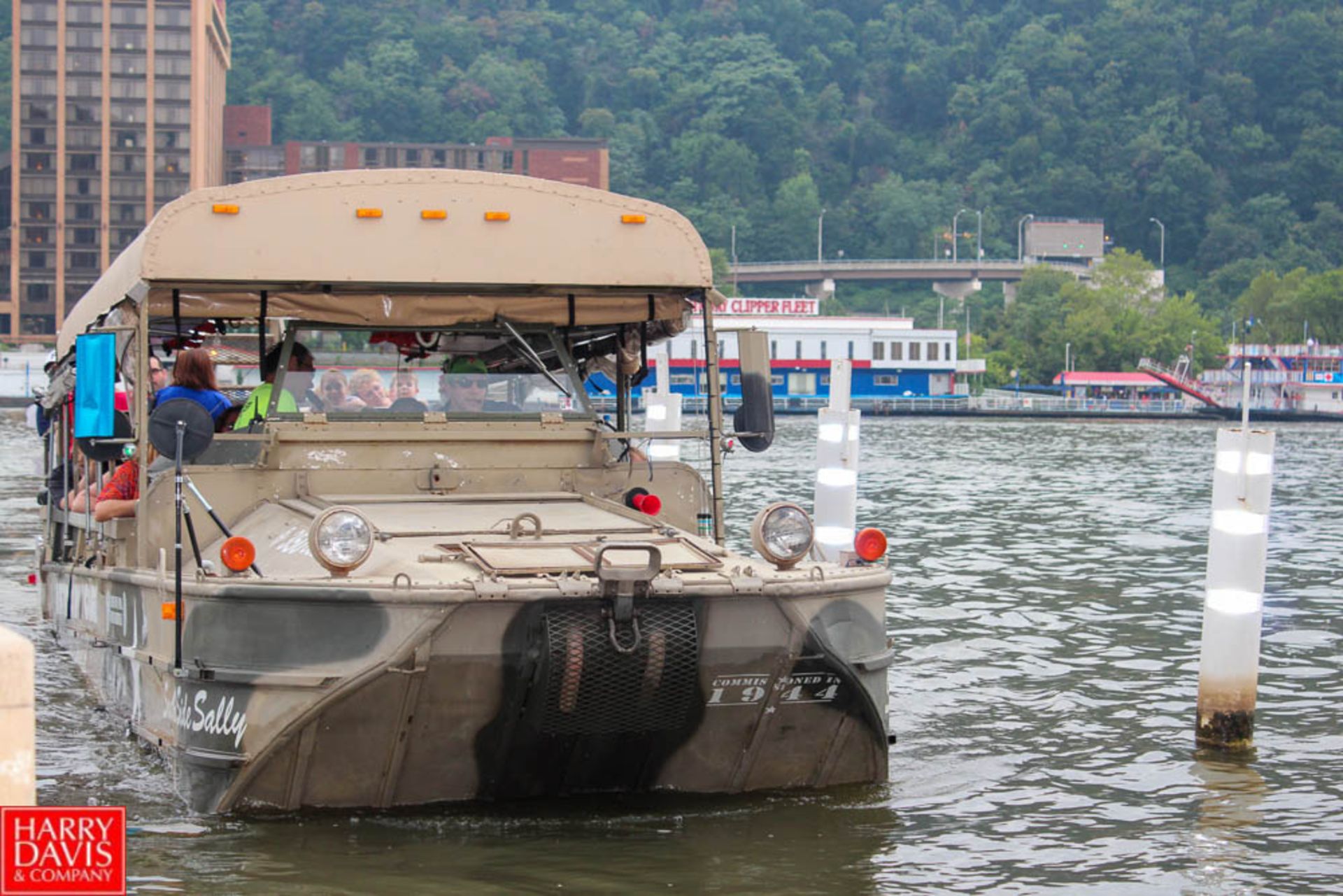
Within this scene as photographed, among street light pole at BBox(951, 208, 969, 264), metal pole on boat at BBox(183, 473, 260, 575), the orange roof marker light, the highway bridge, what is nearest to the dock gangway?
the highway bridge

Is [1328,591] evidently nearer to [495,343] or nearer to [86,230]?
[495,343]

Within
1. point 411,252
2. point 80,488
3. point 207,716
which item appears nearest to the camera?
point 207,716

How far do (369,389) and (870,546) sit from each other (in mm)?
2779

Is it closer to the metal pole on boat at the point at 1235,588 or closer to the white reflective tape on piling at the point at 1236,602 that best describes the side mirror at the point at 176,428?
the metal pole on boat at the point at 1235,588

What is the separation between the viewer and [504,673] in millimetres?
8508

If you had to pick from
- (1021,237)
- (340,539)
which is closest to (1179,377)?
(1021,237)

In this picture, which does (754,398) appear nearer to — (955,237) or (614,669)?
(614,669)

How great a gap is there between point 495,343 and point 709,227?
185m

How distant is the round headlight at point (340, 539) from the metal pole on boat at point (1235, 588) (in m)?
5.15

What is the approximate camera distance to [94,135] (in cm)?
13912

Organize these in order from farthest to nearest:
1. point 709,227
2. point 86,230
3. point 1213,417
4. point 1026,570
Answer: point 709,227 → point 86,230 → point 1213,417 → point 1026,570

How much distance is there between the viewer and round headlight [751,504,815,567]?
9.14m

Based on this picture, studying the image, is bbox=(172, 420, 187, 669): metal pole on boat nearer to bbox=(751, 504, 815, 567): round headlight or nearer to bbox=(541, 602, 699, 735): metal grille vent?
bbox=(541, 602, 699, 735): metal grille vent

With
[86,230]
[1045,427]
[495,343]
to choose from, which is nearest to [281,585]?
[495,343]
